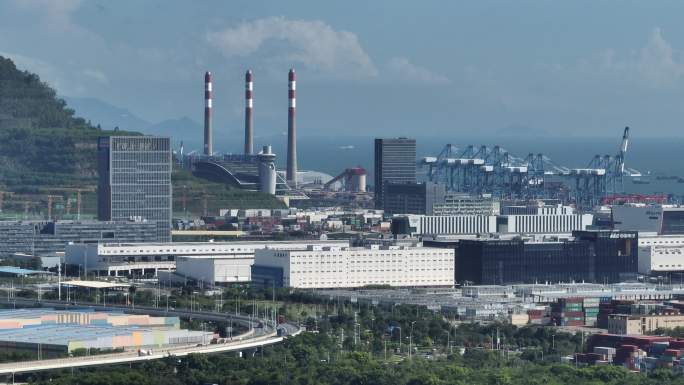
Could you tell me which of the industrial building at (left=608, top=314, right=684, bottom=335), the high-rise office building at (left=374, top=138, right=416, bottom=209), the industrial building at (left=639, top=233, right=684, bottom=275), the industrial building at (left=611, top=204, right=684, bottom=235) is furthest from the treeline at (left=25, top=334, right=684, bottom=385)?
the high-rise office building at (left=374, top=138, right=416, bottom=209)

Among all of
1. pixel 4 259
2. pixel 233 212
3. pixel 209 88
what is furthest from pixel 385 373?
pixel 209 88

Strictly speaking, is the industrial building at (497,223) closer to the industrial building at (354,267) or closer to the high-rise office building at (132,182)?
the high-rise office building at (132,182)

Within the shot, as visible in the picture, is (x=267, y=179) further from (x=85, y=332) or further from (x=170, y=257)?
(x=85, y=332)

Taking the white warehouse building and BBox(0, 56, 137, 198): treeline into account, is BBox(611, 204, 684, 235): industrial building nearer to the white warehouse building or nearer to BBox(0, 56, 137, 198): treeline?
the white warehouse building

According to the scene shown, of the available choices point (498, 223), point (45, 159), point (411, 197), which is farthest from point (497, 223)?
point (45, 159)

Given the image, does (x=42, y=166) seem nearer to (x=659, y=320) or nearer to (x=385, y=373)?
(x=659, y=320)

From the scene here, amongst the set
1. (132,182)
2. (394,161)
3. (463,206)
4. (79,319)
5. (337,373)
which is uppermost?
(394,161)
